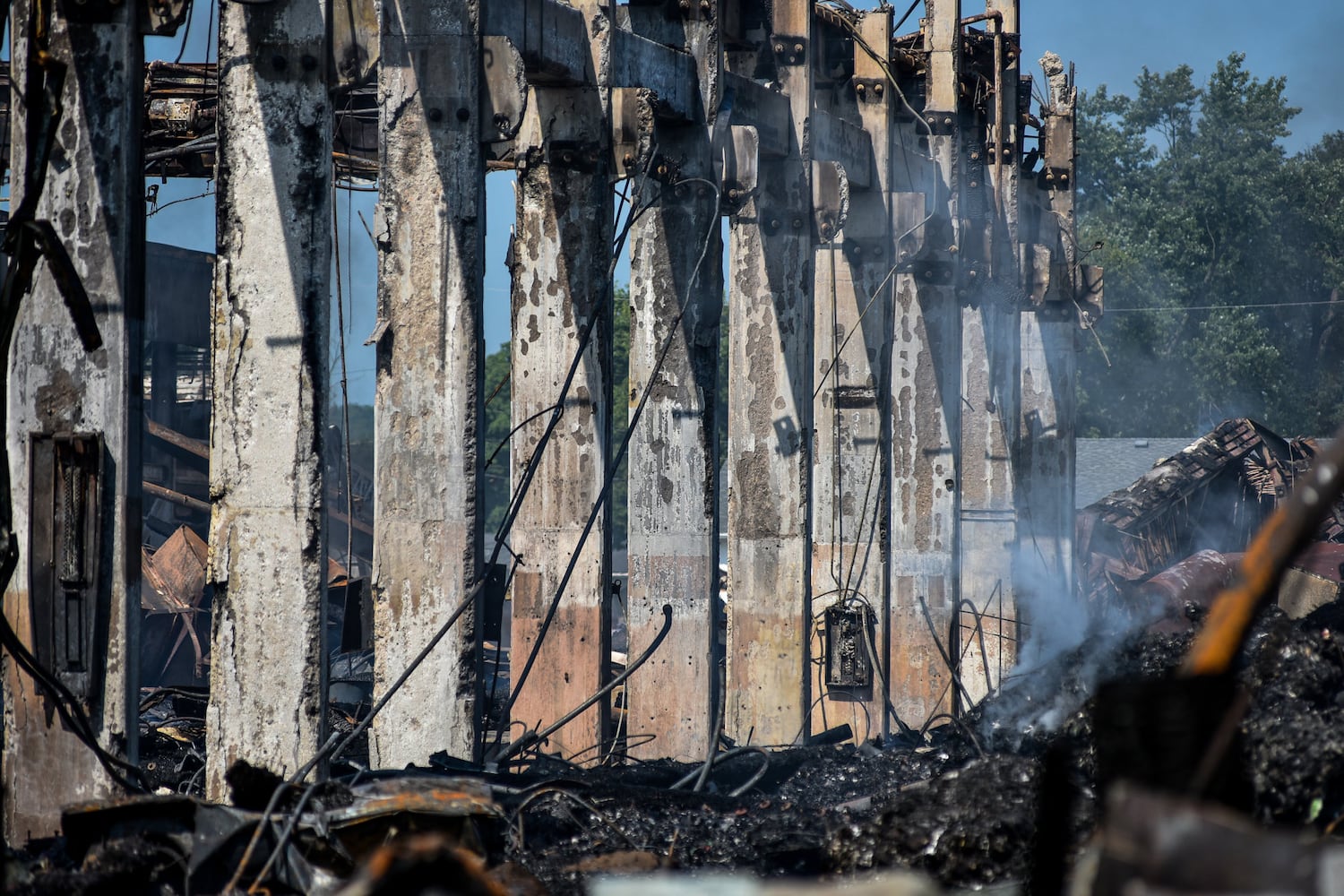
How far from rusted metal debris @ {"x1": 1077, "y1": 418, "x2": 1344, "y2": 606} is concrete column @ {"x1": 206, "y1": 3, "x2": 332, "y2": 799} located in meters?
23.5

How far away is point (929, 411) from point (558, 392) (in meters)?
7.61

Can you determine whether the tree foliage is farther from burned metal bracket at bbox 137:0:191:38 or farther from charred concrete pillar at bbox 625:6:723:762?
burned metal bracket at bbox 137:0:191:38

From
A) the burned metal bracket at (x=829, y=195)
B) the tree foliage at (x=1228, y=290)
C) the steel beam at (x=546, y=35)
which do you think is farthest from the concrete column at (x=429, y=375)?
the tree foliage at (x=1228, y=290)

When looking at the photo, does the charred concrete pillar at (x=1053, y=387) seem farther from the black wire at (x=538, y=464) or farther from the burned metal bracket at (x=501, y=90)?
the burned metal bracket at (x=501, y=90)

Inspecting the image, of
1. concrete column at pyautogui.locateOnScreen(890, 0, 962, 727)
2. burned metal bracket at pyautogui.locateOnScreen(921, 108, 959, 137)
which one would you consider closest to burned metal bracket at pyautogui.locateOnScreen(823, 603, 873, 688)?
concrete column at pyautogui.locateOnScreen(890, 0, 962, 727)

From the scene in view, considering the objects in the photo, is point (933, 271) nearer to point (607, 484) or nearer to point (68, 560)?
point (607, 484)

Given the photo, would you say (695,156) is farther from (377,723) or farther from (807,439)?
(377,723)

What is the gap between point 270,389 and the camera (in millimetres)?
7746

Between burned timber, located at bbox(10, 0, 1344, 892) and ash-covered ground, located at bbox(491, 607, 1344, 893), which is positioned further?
burned timber, located at bbox(10, 0, 1344, 892)

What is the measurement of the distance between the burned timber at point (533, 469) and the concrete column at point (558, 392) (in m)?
0.03

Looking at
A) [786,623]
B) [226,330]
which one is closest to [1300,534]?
[226,330]

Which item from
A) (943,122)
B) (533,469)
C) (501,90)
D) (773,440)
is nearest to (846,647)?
(773,440)

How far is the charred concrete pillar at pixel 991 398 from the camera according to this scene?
19.4 m

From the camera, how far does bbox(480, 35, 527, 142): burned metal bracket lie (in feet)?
28.3
